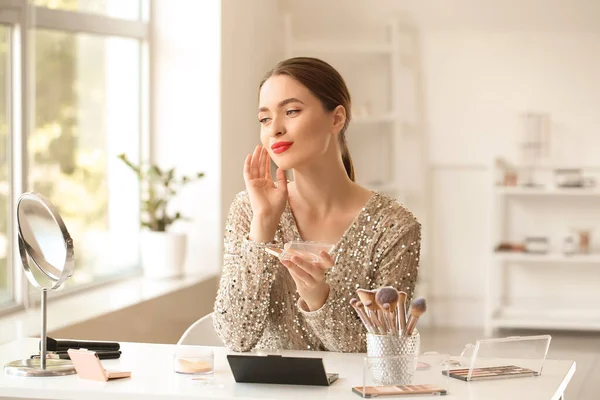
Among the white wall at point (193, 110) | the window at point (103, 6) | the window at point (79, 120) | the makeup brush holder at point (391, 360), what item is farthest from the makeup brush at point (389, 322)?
the white wall at point (193, 110)

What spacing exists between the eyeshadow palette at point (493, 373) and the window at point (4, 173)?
2.32 meters

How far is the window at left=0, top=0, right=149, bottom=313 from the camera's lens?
3.72 meters

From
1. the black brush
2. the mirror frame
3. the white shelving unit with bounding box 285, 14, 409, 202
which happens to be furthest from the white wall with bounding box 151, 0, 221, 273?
the mirror frame

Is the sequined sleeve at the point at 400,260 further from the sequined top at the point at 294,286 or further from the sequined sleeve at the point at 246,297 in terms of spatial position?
the sequined sleeve at the point at 246,297

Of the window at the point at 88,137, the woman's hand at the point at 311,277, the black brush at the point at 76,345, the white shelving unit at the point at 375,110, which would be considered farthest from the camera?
the white shelving unit at the point at 375,110

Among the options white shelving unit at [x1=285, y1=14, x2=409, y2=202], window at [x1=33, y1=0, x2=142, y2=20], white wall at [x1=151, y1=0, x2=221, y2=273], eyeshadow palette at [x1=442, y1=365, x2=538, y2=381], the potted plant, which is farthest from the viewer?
white shelving unit at [x1=285, y1=14, x2=409, y2=202]

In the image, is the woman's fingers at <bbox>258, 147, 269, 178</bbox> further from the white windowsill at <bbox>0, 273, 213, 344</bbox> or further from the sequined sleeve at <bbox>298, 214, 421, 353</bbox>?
the white windowsill at <bbox>0, 273, 213, 344</bbox>

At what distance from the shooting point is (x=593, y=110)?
5.89 m

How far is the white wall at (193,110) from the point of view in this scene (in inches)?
194

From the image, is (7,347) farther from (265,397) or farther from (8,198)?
(8,198)

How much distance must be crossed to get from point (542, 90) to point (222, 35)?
2190 mm

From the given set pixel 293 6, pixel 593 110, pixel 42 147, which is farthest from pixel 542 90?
pixel 42 147

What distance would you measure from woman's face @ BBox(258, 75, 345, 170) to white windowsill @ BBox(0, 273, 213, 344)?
135 centimetres

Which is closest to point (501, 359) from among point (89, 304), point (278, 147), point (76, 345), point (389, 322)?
point (389, 322)
